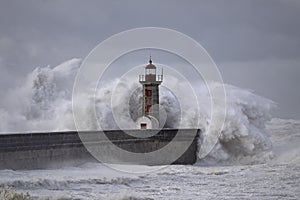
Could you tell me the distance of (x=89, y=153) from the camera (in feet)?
50.2

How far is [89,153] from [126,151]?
4.67 feet

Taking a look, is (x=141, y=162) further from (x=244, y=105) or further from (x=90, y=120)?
(x=90, y=120)

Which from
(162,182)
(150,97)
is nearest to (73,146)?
(162,182)

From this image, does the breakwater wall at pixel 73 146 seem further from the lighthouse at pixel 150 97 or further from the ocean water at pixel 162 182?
the lighthouse at pixel 150 97

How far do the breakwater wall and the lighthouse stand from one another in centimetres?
306

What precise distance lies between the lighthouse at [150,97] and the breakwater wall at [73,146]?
306cm

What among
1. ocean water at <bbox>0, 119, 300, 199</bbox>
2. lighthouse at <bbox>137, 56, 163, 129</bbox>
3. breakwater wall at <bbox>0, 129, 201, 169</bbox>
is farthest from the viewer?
lighthouse at <bbox>137, 56, 163, 129</bbox>

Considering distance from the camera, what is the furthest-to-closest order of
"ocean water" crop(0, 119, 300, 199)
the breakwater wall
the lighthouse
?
the lighthouse < the breakwater wall < "ocean water" crop(0, 119, 300, 199)

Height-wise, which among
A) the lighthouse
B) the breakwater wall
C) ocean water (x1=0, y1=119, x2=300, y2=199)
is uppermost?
the lighthouse

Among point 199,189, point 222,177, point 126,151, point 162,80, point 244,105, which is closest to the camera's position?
point 199,189

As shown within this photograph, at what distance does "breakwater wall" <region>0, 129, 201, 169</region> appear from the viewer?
1286cm

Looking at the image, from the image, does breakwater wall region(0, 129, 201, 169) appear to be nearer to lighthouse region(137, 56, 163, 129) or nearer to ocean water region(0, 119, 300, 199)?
ocean water region(0, 119, 300, 199)

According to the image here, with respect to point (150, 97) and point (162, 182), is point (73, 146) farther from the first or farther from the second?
point (150, 97)

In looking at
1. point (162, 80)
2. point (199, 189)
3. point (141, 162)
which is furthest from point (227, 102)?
point (199, 189)
